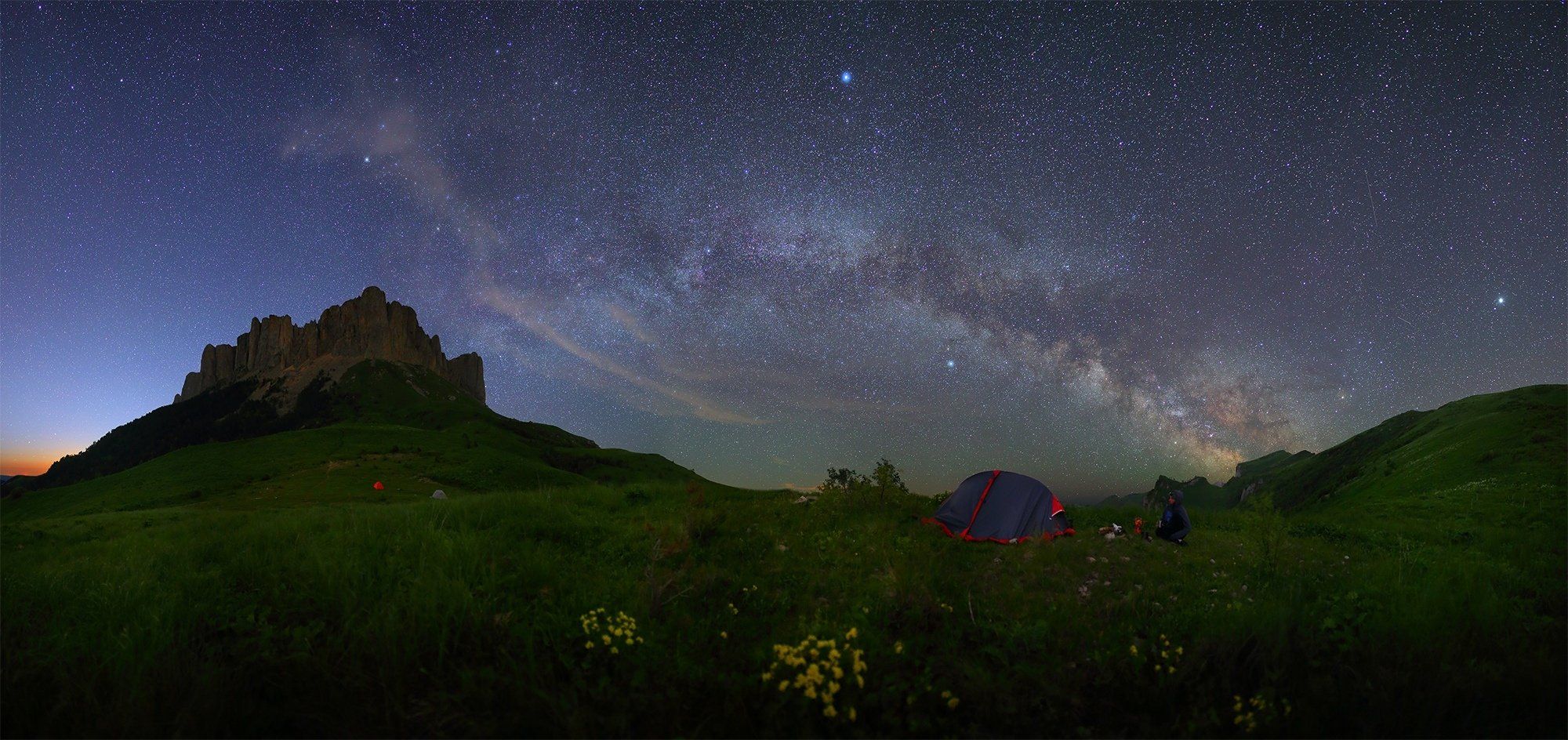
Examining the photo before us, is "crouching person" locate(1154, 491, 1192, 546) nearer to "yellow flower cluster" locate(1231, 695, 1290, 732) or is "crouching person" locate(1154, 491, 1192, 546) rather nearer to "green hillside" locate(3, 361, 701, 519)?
"yellow flower cluster" locate(1231, 695, 1290, 732)

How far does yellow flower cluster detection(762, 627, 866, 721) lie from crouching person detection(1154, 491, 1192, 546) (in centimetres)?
1385

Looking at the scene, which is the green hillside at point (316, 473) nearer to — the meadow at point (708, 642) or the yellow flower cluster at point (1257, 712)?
the meadow at point (708, 642)

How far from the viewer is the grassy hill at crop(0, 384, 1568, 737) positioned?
4.94 meters

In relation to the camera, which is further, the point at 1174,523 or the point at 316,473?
the point at 316,473

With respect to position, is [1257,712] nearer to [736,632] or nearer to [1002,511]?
[736,632]

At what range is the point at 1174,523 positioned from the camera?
612 inches

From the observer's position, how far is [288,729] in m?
4.98

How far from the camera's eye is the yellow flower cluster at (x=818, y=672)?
4.66 metres

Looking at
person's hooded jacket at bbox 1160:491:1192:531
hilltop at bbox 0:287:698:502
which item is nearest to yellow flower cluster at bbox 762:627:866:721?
person's hooded jacket at bbox 1160:491:1192:531

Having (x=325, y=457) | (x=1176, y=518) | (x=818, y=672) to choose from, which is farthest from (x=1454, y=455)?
(x=325, y=457)

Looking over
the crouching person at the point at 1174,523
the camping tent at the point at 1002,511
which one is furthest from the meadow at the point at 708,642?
the camping tent at the point at 1002,511

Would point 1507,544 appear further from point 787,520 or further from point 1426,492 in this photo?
point 1426,492

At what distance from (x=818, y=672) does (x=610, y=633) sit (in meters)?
2.18

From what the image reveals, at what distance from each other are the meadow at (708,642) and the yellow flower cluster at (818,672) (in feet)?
0.11
